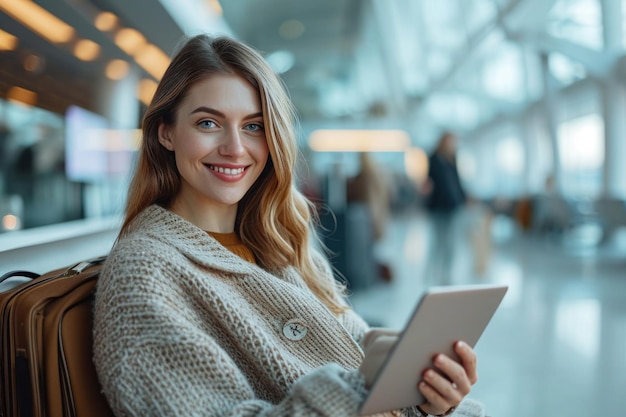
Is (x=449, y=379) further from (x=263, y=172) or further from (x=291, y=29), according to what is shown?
(x=291, y=29)

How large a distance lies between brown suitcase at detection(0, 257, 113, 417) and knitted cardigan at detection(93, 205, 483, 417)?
0.09 metres

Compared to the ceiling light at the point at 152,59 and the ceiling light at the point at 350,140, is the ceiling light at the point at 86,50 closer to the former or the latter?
the ceiling light at the point at 152,59

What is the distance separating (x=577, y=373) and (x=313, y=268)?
2.91 m

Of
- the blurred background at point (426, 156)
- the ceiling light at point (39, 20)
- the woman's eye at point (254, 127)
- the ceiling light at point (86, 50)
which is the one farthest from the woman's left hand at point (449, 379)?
the ceiling light at point (86, 50)

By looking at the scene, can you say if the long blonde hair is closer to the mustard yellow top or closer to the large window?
the mustard yellow top

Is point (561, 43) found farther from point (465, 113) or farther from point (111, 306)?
point (465, 113)

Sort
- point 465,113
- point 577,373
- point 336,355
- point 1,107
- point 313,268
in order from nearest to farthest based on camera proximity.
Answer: point 336,355 < point 313,268 < point 577,373 < point 1,107 < point 465,113

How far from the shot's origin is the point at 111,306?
47.9 inches

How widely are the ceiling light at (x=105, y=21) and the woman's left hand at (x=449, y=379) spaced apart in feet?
12.0

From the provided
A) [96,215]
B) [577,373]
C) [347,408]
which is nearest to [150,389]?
[347,408]

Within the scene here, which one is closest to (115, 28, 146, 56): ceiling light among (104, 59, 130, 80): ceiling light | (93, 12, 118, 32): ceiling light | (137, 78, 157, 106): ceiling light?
(104, 59, 130, 80): ceiling light

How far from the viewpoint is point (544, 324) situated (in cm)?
535

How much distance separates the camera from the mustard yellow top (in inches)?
67.4

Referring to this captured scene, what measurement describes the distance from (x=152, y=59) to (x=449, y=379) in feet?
16.8
